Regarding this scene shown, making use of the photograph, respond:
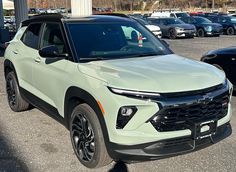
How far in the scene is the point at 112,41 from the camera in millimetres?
4754

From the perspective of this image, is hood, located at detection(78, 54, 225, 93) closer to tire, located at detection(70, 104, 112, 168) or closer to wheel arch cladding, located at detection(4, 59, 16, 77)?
tire, located at detection(70, 104, 112, 168)

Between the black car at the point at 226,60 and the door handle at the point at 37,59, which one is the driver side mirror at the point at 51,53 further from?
the black car at the point at 226,60

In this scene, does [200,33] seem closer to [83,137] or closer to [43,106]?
[43,106]

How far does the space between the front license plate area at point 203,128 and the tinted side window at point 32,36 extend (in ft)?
9.17

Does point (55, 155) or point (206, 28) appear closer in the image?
point (55, 155)

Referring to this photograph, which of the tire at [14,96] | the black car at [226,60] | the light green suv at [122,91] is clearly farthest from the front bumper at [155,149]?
the black car at [226,60]

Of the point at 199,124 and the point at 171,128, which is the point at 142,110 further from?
the point at 199,124

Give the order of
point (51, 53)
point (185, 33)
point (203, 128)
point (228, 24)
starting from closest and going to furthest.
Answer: point (203, 128), point (51, 53), point (185, 33), point (228, 24)

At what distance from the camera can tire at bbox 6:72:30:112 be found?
6.04 meters

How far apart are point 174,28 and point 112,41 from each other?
20.2 metres

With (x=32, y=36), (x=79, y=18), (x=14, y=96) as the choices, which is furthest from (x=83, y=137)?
(x=14, y=96)

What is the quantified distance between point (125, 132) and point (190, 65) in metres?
1.28

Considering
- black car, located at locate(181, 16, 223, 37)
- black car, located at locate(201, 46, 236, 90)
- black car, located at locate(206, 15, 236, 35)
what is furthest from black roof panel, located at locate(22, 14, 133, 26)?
black car, located at locate(206, 15, 236, 35)

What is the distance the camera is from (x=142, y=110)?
342 cm
